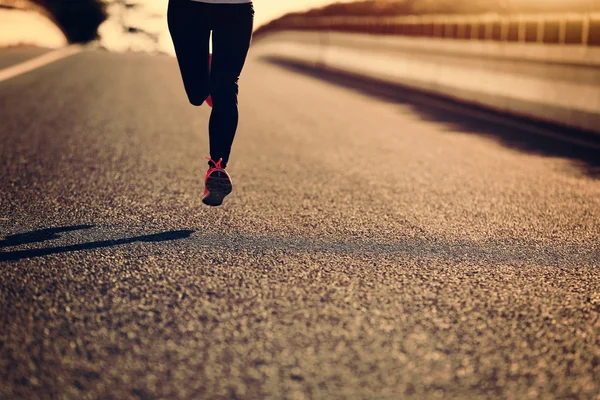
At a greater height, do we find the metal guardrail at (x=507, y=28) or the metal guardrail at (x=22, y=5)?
the metal guardrail at (x=507, y=28)

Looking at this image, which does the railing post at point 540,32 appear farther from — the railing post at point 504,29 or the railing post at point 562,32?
the railing post at point 504,29

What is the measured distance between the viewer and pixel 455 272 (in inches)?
159

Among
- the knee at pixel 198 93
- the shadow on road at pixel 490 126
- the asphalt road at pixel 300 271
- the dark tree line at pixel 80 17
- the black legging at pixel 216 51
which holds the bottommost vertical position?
the dark tree line at pixel 80 17

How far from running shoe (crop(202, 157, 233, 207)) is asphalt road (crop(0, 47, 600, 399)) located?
10 centimetres

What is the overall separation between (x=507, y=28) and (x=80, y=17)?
9124cm

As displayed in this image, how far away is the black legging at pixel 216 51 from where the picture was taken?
17.1ft

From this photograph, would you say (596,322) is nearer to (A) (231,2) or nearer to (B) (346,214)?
(B) (346,214)

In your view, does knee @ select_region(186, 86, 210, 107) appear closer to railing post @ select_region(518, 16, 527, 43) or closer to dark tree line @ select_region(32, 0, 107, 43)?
railing post @ select_region(518, 16, 527, 43)

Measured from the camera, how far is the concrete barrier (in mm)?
9312

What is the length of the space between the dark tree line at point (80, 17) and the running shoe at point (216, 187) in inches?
3686

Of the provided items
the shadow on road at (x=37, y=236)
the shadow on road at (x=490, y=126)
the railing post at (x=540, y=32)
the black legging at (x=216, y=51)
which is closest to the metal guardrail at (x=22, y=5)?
the shadow on road at (x=490, y=126)

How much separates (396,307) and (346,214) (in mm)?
1871

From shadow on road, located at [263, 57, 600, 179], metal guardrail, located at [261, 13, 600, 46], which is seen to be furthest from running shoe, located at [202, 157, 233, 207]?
metal guardrail, located at [261, 13, 600, 46]

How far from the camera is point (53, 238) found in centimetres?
451
